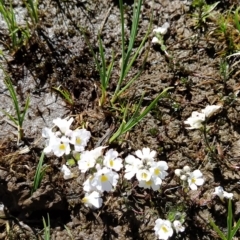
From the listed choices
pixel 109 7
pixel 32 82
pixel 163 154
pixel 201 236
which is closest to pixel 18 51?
pixel 32 82

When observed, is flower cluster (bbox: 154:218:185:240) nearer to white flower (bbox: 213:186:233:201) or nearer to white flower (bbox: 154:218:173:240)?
white flower (bbox: 154:218:173:240)

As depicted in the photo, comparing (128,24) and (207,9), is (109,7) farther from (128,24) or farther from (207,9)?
(207,9)

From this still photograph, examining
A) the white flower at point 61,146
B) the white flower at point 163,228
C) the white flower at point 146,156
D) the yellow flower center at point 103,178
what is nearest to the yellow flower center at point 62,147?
the white flower at point 61,146

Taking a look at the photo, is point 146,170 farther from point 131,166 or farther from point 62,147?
point 62,147

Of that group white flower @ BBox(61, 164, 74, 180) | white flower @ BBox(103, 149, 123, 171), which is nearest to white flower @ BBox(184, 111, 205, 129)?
white flower @ BBox(103, 149, 123, 171)

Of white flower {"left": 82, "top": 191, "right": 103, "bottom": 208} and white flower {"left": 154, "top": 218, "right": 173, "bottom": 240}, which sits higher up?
white flower {"left": 82, "top": 191, "right": 103, "bottom": 208}

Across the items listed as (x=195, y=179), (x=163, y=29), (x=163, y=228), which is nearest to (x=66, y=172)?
(x=163, y=228)
